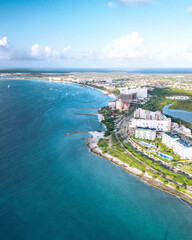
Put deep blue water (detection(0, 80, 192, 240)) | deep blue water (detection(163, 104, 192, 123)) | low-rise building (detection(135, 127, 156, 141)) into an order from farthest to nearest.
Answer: deep blue water (detection(163, 104, 192, 123)) → low-rise building (detection(135, 127, 156, 141)) → deep blue water (detection(0, 80, 192, 240))

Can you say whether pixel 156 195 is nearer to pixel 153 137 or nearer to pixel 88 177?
pixel 88 177

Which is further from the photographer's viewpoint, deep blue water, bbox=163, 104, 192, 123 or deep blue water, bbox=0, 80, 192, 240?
deep blue water, bbox=163, 104, 192, 123

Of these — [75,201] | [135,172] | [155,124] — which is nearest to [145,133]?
[155,124]

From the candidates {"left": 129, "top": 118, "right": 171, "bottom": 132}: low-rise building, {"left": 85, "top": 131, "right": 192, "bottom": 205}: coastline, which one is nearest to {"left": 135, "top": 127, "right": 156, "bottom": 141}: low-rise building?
{"left": 129, "top": 118, "right": 171, "bottom": 132}: low-rise building

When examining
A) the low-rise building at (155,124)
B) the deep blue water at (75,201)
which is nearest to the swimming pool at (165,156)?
the deep blue water at (75,201)

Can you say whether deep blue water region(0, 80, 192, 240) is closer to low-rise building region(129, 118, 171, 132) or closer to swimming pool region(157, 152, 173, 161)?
swimming pool region(157, 152, 173, 161)

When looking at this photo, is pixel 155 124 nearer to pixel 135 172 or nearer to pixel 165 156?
pixel 165 156
